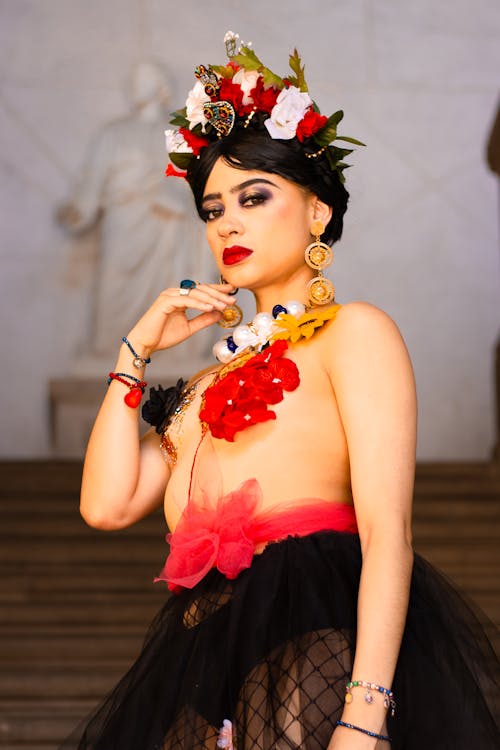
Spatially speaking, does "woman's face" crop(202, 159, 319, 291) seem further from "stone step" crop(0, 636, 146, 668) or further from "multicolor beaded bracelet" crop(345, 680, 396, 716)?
"stone step" crop(0, 636, 146, 668)

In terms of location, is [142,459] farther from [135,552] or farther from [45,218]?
[45,218]

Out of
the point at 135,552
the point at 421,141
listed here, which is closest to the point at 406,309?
the point at 421,141

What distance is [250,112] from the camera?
2.12m

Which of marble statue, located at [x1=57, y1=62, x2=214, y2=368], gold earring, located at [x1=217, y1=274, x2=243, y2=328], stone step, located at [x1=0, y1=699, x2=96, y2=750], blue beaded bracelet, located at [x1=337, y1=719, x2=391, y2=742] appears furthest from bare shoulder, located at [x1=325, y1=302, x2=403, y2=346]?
marble statue, located at [x1=57, y1=62, x2=214, y2=368]

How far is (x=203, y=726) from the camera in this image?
1.64 m

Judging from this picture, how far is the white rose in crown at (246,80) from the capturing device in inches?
83.9

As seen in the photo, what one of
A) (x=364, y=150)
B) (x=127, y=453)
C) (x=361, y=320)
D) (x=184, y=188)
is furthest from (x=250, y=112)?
(x=364, y=150)

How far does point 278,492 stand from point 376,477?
172mm

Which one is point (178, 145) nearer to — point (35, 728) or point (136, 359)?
point (136, 359)

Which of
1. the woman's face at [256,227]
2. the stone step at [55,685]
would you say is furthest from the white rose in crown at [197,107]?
the stone step at [55,685]

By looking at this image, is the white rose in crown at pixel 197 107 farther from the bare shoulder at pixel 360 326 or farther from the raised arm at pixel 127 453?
the bare shoulder at pixel 360 326

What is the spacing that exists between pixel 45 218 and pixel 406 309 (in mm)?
2714

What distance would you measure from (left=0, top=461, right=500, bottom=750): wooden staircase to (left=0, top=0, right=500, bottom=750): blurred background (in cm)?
195

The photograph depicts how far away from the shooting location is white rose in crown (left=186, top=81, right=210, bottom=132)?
2156 mm
